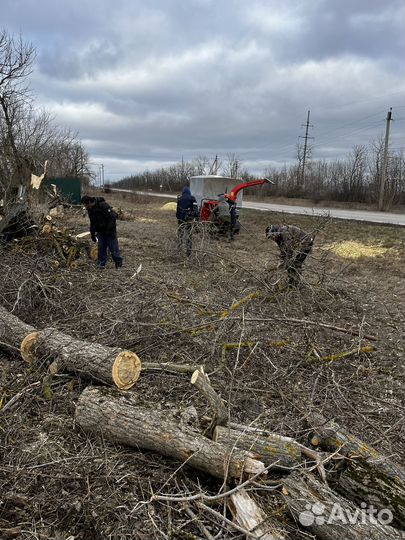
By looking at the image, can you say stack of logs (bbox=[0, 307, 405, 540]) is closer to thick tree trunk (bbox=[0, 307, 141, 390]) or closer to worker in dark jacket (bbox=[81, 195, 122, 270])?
thick tree trunk (bbox=[0, 307, 141, 390])

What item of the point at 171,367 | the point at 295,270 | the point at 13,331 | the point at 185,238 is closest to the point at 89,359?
the point at 171,367

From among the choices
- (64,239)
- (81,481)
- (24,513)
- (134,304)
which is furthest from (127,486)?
(64,239)

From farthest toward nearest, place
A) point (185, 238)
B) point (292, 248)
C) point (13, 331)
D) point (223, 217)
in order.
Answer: point (223, 217) → point (185, 238) → point (292, 248) → point (13, 331)

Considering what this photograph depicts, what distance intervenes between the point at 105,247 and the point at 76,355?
4432mm

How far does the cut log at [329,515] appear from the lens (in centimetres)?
209

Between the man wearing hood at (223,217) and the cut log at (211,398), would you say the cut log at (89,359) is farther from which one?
the man wearing hood at (223,217)

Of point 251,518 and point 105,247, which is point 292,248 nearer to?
point 105,247

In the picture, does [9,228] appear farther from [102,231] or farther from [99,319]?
[99,319]

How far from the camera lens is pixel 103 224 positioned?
Answer: 755 cm

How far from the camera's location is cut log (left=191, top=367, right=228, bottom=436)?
2.68m

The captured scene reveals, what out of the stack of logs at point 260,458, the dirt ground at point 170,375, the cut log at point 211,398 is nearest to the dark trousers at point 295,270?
the dirt ground at point 170,375

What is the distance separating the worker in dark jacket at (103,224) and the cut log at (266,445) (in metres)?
5.50

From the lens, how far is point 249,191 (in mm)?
43656

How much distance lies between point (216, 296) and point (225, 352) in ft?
6.44
